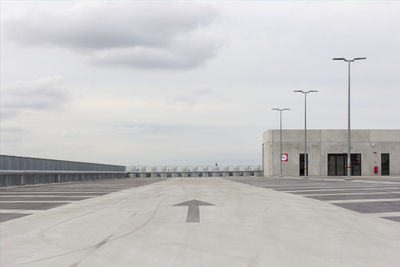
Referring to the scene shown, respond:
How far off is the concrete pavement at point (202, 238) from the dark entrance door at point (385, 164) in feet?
193

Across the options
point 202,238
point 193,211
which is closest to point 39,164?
point 193,211

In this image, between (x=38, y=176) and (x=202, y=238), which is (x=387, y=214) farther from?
(x=38, y=176)

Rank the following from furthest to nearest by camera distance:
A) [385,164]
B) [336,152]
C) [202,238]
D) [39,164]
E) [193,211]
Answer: [336,152], [385,164], [39,164], [193,211], [202,238]

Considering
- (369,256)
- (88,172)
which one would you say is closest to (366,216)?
(369,256)

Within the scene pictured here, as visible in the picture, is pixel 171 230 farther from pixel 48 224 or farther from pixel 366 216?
pixel 366 216

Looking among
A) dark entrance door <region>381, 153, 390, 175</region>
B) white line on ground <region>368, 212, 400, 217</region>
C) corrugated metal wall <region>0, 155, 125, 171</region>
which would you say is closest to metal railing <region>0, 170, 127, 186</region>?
corrugated metal wall <region>0, 155, 125, 171</region>

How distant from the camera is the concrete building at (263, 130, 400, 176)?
217 feet

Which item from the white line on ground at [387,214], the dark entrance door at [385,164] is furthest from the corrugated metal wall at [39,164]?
the dark entrance door at [385,164]

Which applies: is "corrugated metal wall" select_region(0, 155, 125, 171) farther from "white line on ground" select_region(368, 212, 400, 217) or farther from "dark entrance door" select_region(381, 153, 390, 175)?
"dark entrance door" select_region(381, 153, 390, 175)

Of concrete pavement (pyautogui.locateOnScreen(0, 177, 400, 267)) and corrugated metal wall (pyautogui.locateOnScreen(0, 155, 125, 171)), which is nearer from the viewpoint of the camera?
concrete pavement (pyautogui.locateOnScreen(0, 177, 400, 267))

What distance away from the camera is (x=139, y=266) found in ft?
19.5

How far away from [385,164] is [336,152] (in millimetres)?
7001

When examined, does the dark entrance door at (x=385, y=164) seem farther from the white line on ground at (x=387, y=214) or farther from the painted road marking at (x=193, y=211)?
the painted road marking at (x=193, y=211)

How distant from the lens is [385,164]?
6644cm
